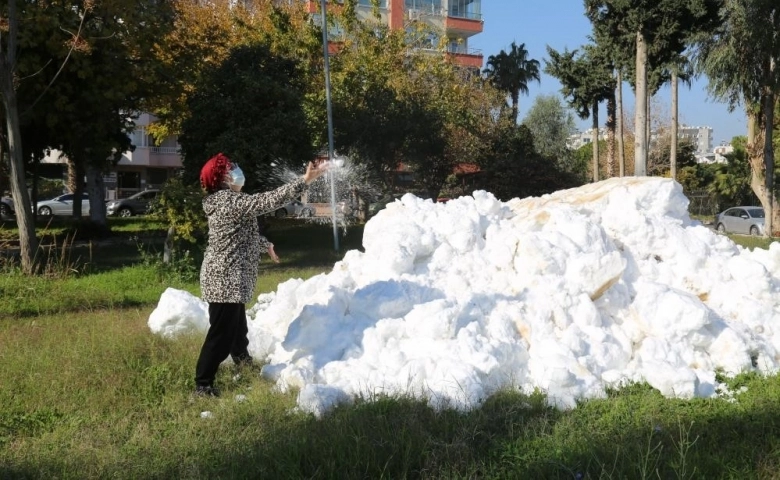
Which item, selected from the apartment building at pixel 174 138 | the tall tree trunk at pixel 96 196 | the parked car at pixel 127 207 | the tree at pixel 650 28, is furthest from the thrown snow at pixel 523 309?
the apartment building at pixel 174 138

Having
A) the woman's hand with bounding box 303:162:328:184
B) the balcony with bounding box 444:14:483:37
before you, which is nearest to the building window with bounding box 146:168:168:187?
the balcony with bounding box 444:14:483:37

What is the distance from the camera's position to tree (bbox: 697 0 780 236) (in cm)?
2238

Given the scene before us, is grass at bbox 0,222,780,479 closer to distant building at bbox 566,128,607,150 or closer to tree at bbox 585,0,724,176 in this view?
tree at bbox 585,0,724,176

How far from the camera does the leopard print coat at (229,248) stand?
5.04m

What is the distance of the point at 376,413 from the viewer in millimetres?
4348

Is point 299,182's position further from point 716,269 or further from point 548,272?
point 716,269

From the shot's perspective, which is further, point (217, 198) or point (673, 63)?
point (673, 63)

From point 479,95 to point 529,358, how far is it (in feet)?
96.1

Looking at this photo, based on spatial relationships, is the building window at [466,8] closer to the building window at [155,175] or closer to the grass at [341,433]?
the building window at [155,175]

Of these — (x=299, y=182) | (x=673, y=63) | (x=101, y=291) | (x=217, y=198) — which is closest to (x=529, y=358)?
(x=299, y=182)

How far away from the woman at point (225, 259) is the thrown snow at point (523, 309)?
0.50 m

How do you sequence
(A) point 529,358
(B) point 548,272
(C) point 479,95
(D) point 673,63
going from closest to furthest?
1. (A) point 529,358
2. (B) point 548,272
3. (D) point 673,63
4. (C) point 479,95

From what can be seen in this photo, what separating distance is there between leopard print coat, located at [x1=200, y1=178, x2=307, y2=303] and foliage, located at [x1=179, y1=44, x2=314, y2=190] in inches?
429

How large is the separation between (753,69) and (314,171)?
2298 centimetres
